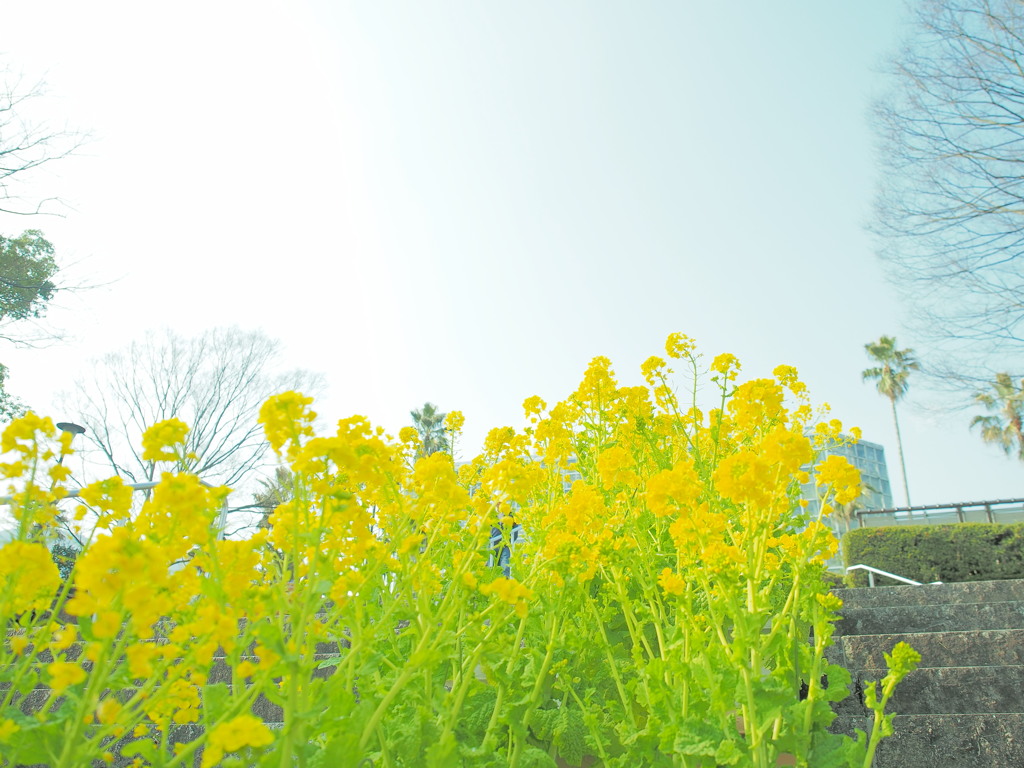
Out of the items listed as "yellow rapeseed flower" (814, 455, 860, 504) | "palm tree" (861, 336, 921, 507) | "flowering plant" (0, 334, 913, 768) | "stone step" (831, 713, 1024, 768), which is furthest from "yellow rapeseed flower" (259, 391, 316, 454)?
"palm tree" (861, 336, 921, 507)

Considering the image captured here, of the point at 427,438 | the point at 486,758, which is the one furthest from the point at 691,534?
the point at 427,438

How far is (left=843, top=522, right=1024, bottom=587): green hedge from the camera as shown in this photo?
9.77 metres

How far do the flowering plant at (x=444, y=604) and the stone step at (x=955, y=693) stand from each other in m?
0.88

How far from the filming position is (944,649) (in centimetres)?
348

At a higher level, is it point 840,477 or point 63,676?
point 840,477

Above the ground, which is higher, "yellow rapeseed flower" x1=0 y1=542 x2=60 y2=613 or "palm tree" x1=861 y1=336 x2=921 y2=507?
"palm tree" x1=861 y1=336 x2=921 y2=507

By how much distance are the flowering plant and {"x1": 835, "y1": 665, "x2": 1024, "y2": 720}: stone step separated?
88cm

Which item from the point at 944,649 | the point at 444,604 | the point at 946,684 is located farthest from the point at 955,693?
the point at 444,604

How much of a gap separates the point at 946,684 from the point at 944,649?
498 mm

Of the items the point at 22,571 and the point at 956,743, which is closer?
the point at 22,571

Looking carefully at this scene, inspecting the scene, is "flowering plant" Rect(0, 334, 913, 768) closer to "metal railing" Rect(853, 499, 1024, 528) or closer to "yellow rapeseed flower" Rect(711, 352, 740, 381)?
"yellow rapeseed flower" Rect(711, 352, 740, 381)

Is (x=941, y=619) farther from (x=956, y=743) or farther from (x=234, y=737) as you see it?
(x=234, y=737)

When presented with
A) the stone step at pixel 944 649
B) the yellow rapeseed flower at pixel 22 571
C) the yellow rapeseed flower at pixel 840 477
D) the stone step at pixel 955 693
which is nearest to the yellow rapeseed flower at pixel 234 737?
the yellow rapeseed flower at pixel 22 571

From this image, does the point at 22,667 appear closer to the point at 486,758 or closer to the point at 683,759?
the point at 486,758
